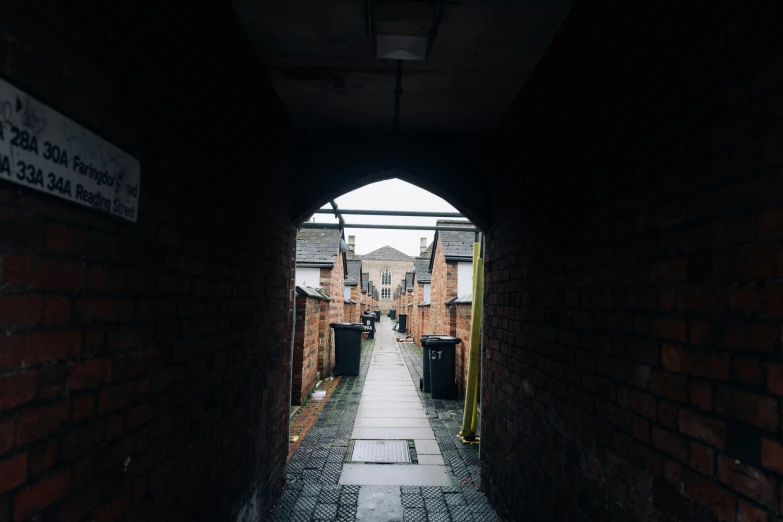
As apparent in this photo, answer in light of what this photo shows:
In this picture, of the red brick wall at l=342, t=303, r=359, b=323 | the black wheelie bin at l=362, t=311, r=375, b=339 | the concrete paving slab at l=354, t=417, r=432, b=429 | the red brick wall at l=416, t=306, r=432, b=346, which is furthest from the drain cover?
the black wheelie bin at l=362, t=311, r=375, b=339

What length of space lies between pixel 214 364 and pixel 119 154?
133 centimetres

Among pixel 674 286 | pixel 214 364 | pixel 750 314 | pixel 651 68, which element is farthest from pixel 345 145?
pixel 750 314

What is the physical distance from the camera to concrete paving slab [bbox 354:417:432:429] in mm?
6480

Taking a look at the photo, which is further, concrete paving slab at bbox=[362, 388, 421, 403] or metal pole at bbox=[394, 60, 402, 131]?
concrete paving slab at bbox=[362, 388, 421, 403]

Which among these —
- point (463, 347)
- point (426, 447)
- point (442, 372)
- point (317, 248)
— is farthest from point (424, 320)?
point (426, 447)

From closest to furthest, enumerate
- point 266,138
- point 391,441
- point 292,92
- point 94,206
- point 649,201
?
point 94,206 → point 649,201 → point 266,138 → point 292,92 → point 391,441

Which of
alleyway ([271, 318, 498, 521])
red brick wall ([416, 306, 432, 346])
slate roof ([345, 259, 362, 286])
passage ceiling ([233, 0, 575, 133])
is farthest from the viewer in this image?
slate roof ([345, 259, 362, 286])

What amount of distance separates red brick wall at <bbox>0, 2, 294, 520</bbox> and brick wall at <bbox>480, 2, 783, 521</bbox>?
6.28ft

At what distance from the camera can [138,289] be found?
179 centimetres

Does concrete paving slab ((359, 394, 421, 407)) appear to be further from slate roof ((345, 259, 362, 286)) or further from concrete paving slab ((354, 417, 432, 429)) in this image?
slate roof ((345, 259, 362, 286))

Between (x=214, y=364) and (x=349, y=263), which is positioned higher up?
(x=349, y=263)

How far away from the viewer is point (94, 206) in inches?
58.4

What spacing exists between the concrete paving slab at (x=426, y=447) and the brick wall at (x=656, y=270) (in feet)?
7.28

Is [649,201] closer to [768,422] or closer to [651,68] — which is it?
[651,68]
